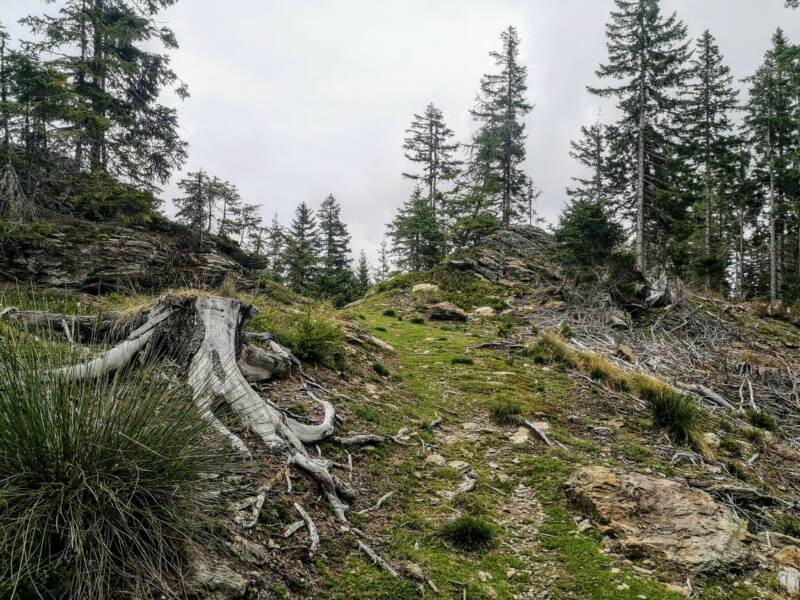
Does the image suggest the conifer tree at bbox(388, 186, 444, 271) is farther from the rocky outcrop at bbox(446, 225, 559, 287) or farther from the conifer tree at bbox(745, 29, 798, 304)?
the conifer tree at bbox(745, 29, 798, 304)

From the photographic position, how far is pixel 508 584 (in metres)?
3.24

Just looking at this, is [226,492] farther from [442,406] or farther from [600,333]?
[600,333]

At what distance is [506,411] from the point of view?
21.3ft

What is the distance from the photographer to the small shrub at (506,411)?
21.0 ft

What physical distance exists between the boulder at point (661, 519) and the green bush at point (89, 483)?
3649mm

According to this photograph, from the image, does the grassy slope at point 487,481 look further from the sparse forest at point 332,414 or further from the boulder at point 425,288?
the boulder at point 425,288

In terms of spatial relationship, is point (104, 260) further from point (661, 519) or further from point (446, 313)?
point (661, 519)

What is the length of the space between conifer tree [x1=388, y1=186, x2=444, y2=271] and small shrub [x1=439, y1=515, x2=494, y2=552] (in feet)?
85.1

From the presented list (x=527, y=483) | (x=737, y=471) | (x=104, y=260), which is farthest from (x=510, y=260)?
(x=527, y=483)

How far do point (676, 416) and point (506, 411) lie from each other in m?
2.57

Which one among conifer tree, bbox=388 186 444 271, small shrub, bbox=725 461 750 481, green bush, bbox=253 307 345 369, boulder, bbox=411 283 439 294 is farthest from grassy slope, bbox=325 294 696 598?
conifer tree, bbox=388 186 444 271

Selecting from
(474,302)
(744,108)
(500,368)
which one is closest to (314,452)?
(500,368)

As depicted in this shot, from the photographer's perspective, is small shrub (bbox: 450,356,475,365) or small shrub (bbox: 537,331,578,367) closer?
small shrub (bbox: 450,356,475,365)

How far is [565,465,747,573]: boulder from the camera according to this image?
11.7 ft
